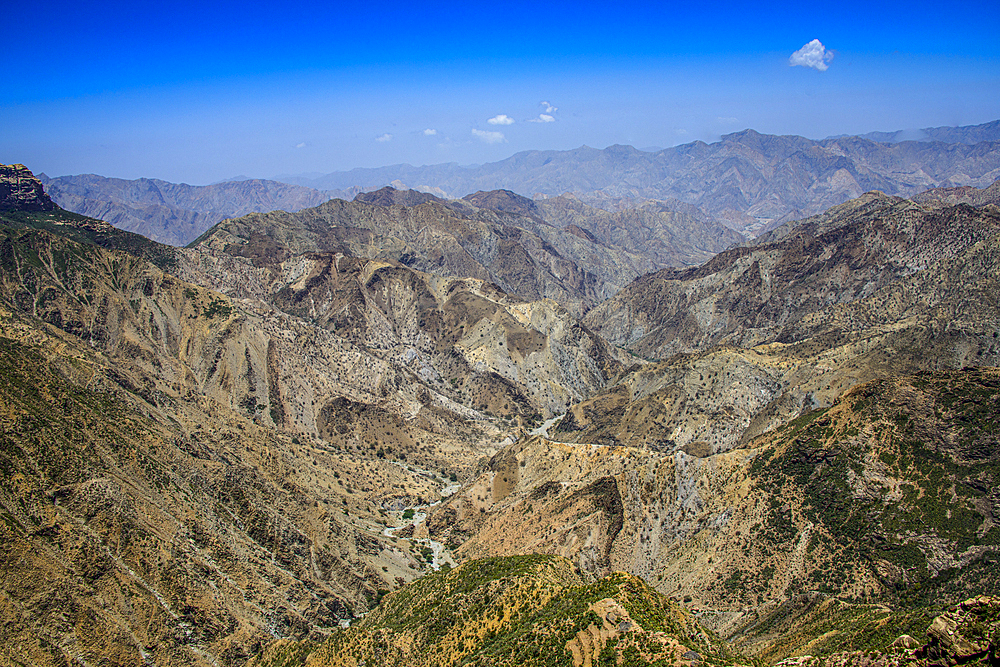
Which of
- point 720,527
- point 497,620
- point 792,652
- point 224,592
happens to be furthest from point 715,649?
point 224,592

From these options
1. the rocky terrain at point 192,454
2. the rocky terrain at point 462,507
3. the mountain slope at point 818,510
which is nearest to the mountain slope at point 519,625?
the rocky terrain at point 462,507

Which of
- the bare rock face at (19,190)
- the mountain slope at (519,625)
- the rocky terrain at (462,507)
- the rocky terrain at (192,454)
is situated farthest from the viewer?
the bare rock face at (19,190)

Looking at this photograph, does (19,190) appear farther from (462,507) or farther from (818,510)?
(818,510)

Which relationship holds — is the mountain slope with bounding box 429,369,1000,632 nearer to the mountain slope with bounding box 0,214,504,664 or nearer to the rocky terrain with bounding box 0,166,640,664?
the mountain slope with bounding box 0,214,504,664

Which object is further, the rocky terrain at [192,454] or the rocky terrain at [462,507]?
the rocky terrain at [192,454]

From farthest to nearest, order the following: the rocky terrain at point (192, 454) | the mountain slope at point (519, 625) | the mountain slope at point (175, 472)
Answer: the rocky terrain at point (192, 454) → the mountain slope at point (175, 472) → the mountain slope at point (519, 625)

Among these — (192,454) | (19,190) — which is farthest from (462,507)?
(19,190)

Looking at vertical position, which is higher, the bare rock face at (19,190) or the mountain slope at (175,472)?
the bare rock face at (19,190)

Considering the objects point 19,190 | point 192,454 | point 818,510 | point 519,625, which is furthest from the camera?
point 19,190

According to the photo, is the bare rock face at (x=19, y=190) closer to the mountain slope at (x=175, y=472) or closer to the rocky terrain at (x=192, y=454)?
the rocky terrain at (x=192, y=454)
